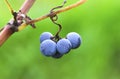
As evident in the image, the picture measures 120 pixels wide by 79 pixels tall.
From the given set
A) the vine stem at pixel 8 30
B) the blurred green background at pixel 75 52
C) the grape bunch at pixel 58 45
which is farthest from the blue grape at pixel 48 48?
the blurred green background at pixel 75 52

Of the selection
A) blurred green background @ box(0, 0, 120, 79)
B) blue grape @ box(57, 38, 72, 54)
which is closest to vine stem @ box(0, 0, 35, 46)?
blue grape @ box(57, 38, 72, 54)

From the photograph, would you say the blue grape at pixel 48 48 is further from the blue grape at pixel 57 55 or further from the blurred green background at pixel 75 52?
the blurred green background at pixel 75 52

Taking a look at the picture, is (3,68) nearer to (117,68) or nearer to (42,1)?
(117,68)

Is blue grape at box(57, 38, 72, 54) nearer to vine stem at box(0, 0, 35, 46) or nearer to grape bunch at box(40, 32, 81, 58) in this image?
grape bunch at box(40, 32, 81, 58)

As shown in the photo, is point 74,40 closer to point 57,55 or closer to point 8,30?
point 57,55

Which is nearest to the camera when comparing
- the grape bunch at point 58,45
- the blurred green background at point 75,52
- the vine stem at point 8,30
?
the vine stem at point 8,30

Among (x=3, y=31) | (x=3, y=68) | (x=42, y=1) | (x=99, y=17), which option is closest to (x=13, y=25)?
(x=3, y=31)
